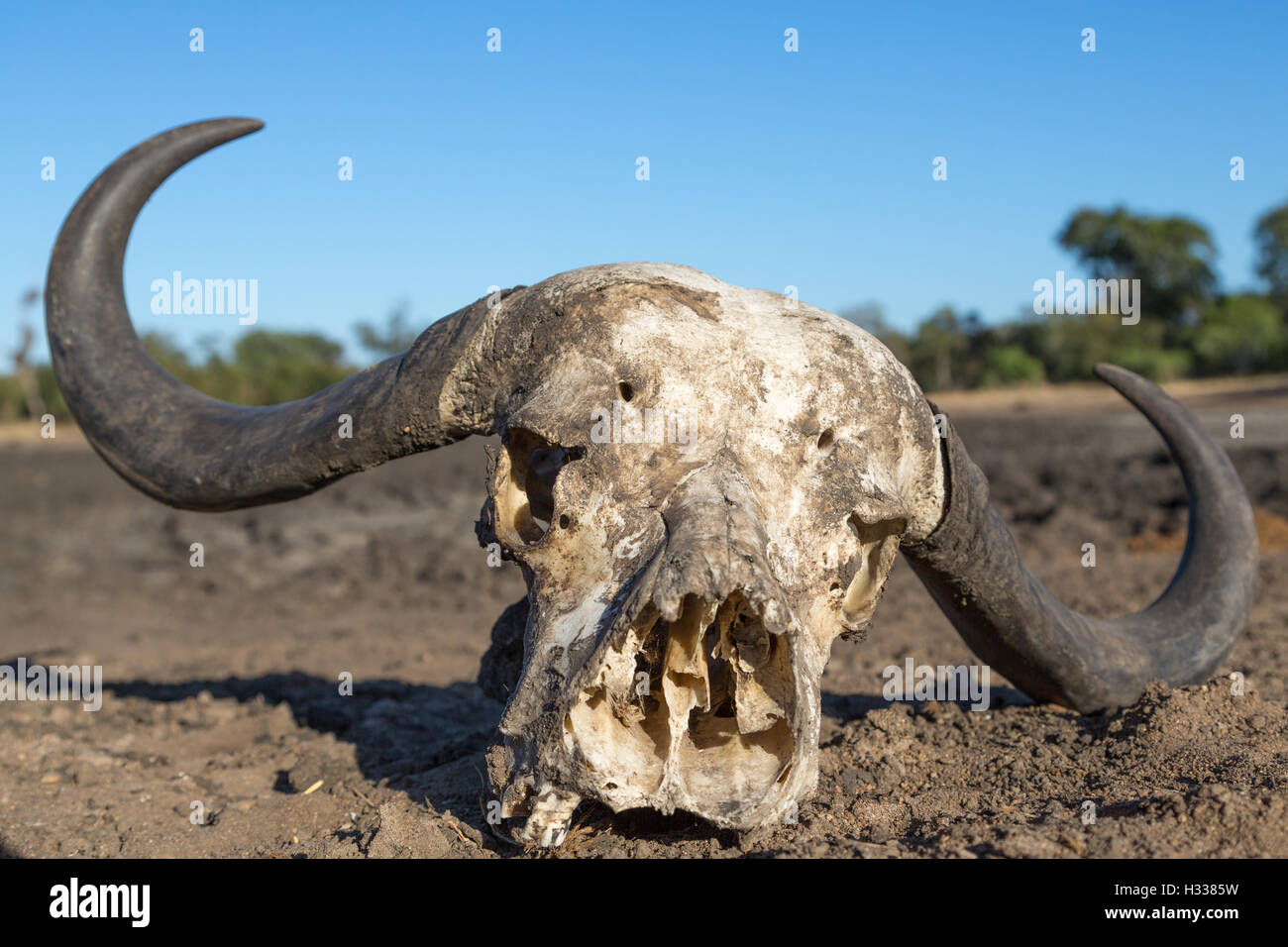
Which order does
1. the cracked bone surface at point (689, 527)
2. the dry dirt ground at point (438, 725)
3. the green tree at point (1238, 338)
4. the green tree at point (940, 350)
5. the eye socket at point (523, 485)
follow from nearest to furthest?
the cracked bone surface at point (689, 527) → the dry dirt ground at point (438, 725) → the eye socket at point (523, 485) → the green tree at point (1238, 338) → the green tree at point (940, 350)

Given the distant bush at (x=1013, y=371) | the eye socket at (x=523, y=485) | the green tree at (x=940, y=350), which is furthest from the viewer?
the green tree at (x=940, y=350)

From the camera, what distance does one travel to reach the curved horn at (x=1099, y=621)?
3.78 meters

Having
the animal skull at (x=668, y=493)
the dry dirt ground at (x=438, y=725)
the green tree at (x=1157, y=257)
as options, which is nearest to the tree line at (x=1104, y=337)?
the green tree at (x=1157, y=257)

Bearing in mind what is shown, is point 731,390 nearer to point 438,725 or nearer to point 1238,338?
point 438,725

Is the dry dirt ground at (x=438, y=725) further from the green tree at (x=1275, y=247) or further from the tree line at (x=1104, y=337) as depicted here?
the green tree at (x=1275, y=247)

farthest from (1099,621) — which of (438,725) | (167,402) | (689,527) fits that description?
(167,402)

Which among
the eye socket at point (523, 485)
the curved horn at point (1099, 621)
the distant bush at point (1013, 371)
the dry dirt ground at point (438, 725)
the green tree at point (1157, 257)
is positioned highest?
the green tree at point (1157, 257)

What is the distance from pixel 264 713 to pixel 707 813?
3518mm

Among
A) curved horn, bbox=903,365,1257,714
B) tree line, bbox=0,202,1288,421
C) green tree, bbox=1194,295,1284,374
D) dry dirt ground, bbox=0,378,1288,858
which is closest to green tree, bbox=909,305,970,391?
tree line, bbox=0,202,1288,421

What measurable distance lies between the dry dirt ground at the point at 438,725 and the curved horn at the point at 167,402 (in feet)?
3.82

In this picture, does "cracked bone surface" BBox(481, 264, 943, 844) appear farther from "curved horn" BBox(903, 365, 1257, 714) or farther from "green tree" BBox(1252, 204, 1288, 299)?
"green tree" BBox(1252, 204, 1288, 299)

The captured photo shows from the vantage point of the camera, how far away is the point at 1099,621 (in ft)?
14.0

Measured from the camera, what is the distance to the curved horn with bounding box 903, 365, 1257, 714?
12.4 ft

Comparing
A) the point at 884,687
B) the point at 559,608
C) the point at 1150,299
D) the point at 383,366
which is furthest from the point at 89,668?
the point at 1150,299
